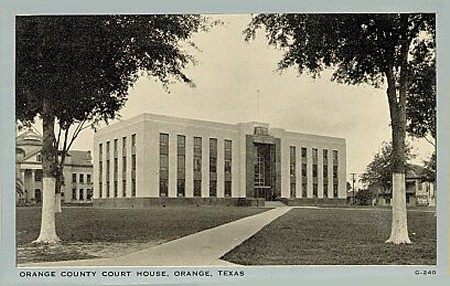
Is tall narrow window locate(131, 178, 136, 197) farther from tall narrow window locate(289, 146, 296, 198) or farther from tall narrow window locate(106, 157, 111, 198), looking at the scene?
tall narrow window locate(289, 146, 296, 198)

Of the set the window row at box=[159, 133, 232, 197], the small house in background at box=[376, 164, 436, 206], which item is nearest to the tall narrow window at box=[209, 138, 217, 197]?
the window row at box=[159, 133, 232, 197]

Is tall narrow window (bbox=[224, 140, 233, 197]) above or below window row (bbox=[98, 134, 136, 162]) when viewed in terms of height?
below

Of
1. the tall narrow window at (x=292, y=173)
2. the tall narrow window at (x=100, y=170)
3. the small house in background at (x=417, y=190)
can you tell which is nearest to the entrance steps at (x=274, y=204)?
the tall narrow window at (x=292, y=173)

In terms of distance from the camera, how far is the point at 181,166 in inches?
249

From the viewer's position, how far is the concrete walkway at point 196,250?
5.91 metres

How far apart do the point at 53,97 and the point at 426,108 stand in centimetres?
280

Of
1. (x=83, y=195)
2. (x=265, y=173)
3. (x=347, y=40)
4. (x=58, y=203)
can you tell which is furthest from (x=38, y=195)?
(x=347, y=40)

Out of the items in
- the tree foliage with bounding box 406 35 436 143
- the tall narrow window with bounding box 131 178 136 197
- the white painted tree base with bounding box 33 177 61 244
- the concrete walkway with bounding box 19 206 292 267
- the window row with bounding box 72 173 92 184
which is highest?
the tree foliage with bounding box 406 35 436 143

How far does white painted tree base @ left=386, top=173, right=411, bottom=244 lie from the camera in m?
6.21

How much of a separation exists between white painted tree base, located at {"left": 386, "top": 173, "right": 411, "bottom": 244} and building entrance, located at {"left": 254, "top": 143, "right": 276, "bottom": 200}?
3.05 feet

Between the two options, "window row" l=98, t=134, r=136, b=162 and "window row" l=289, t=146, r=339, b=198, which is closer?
"window row" l=98, t=134, r=136, b=162

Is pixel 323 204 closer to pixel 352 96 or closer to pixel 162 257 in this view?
pixel 352 96

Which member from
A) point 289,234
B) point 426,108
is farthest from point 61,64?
point 426,108

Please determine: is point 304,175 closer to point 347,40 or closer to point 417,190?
point 417,190
